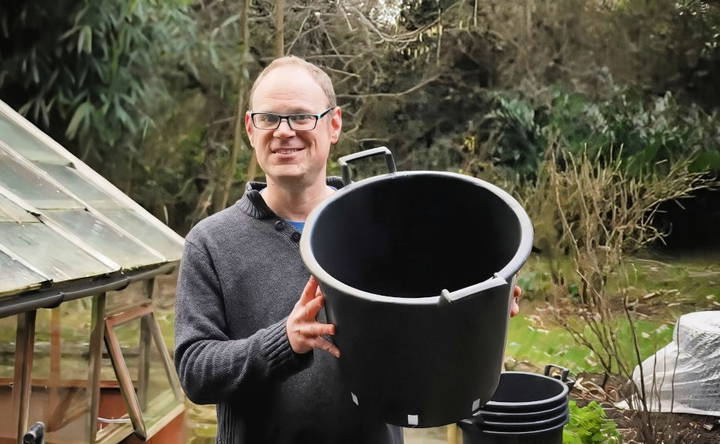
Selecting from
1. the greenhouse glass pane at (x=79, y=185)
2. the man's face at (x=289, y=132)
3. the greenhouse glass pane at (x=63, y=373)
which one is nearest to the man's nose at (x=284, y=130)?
the man's face at (x=289, y=132)

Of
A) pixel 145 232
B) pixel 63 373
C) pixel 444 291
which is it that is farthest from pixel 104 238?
pixel 444 291

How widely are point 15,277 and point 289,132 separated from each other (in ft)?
4.42

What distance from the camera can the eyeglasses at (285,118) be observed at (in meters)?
1.33

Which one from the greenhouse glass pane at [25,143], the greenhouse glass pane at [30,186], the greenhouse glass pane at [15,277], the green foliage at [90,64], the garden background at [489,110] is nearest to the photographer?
the greenhouse glass pane at [15,277]

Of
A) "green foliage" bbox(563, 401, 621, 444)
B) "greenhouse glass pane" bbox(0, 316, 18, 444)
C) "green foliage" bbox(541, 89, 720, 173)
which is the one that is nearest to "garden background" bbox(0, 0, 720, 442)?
"green foliage" bbox(541, 89, 720, 173)

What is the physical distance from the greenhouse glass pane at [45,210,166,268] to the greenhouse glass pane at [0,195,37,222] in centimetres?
14

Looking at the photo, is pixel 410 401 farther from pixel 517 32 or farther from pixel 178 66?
pixel 178 66

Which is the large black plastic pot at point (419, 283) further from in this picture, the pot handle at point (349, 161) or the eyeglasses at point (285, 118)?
the eyeglasses at point (285, 118)

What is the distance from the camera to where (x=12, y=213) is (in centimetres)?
260

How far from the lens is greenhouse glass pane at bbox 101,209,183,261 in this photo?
11.1 ft

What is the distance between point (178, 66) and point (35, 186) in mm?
4469

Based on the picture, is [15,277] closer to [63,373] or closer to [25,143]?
[63,373]

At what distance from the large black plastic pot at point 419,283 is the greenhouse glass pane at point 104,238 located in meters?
1.85

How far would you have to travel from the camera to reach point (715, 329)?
151 inches
